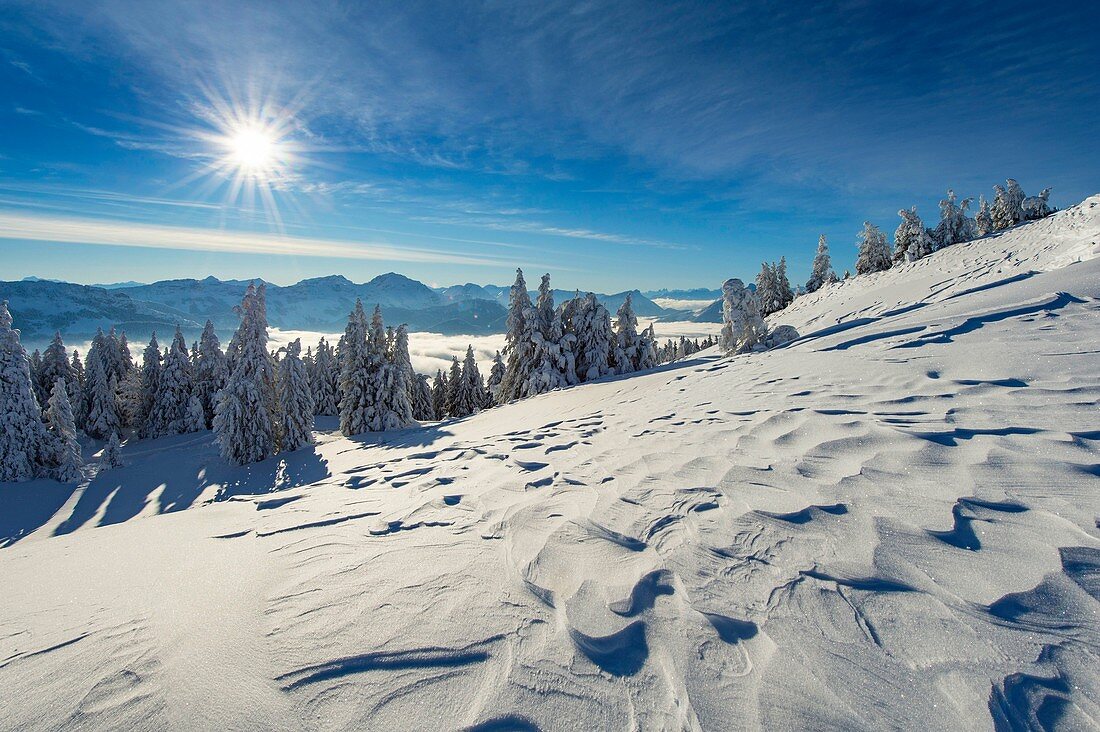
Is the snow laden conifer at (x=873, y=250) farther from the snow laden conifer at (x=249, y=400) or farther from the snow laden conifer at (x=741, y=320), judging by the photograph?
the snow laden conifer at (x=249, y=400)

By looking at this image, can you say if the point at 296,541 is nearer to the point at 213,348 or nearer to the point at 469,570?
the point at 469,570

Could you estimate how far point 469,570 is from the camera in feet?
9.74

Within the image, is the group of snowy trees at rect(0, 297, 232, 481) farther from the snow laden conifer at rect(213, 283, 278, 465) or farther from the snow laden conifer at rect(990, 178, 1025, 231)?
the snow laden conifer at rect(990, 178, 1025, 231)

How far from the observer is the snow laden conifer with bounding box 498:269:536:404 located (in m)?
27.3

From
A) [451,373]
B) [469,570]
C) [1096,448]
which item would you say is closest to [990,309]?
[1096,448]

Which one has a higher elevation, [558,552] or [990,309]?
[990,309]

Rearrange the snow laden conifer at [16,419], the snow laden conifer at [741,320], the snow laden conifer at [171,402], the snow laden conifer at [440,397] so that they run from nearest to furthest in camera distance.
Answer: the snow laden conifer at [16,419]
the snow laden conifer at [741,320]
the snow laden conifer at [171,402]
the snow laden conifer at [440,397]

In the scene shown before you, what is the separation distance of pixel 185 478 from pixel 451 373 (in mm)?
26262

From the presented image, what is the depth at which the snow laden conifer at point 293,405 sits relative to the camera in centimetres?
2198

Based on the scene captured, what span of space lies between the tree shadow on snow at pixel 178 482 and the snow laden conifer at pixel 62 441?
1.02m

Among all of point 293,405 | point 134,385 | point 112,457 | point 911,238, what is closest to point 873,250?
point 911,238

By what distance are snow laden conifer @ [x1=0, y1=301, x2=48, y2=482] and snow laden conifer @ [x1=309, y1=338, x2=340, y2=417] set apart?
22.4 metres

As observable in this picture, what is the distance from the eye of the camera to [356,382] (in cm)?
2484

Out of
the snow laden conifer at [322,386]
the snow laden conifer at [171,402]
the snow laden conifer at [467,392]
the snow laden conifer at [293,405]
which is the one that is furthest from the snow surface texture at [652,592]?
A: the snow laden conifer at [322,386]
